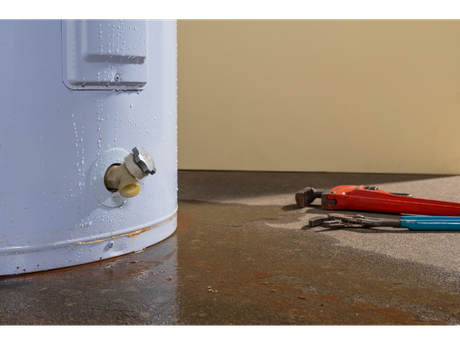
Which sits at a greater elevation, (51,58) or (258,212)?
(51,58)

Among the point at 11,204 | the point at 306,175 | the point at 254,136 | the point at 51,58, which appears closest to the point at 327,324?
the point at 11,204

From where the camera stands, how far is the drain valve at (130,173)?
2.04 metres

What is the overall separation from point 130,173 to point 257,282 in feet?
2.46

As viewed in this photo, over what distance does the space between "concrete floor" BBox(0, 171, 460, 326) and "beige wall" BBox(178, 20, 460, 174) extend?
2050 millimetres

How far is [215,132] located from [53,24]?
3128 mm

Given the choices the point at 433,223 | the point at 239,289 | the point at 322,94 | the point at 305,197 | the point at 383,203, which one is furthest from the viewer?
the point at 322,94

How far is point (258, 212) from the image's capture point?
3.14 metres

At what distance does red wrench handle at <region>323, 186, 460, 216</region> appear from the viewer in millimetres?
2867

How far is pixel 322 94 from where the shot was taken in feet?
15.6

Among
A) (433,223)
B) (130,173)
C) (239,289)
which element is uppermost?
(130,173)

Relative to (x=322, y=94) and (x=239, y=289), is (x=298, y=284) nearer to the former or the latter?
(x=239, y=289)

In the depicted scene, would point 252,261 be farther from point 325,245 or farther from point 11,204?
point 11,204

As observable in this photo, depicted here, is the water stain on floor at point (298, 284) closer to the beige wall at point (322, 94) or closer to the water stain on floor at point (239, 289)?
the water stain on floor at point (239, 289)

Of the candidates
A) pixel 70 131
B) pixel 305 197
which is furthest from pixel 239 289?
pixel 305 197
